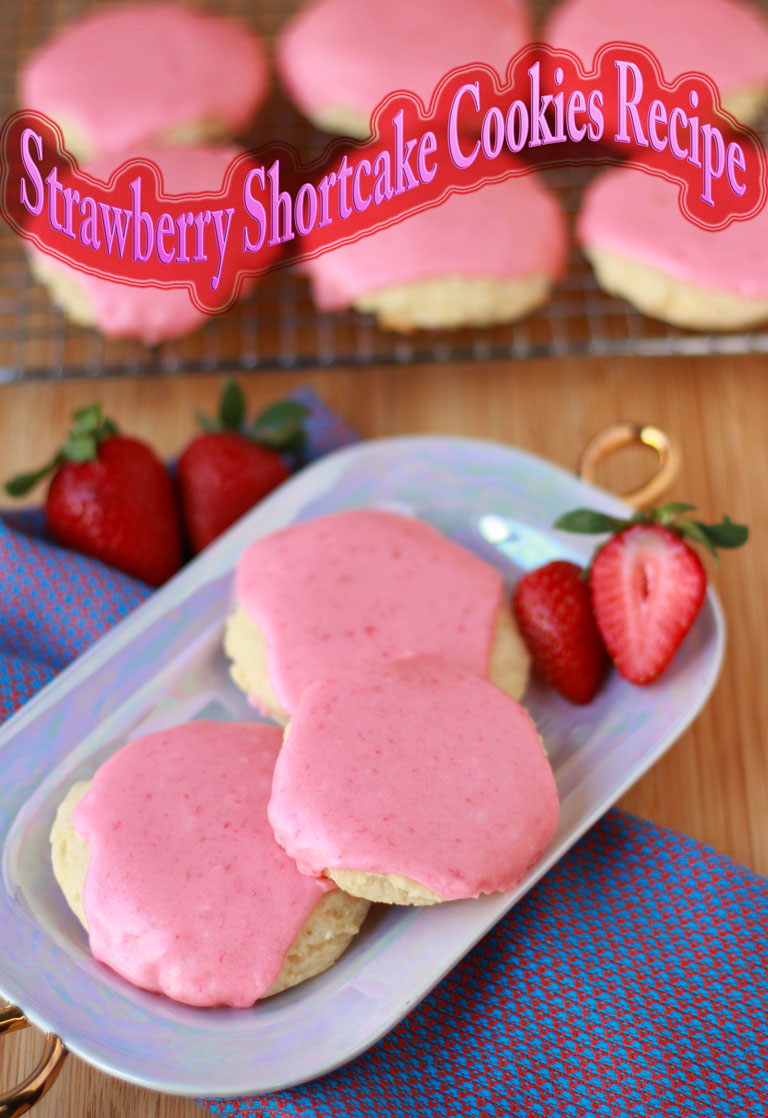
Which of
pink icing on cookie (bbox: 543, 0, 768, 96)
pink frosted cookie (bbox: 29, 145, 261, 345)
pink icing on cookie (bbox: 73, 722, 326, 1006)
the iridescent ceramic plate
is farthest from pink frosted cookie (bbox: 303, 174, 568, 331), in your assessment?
pink icing on cookie (bbox: 73, 722, 326, 1006)

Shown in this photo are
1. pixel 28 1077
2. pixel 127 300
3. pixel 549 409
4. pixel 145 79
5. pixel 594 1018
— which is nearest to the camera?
pixel 28 1077

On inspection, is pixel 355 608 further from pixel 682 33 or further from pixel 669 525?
pixel 682 33

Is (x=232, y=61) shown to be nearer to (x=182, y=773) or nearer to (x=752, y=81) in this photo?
(x=752, y=81)

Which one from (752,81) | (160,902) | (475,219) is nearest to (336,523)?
(160,902)

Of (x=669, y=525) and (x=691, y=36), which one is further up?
(x=691, y=36)

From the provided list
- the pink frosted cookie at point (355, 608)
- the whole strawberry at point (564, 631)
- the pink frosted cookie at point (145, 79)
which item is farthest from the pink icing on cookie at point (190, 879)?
the pink frosted cookie at point (145, 79)

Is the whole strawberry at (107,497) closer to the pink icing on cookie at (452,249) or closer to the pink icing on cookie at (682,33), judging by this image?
the pink icing on cookie at (452,249)

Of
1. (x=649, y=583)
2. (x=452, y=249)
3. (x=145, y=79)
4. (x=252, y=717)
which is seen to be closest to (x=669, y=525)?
(x=649, y=583)
